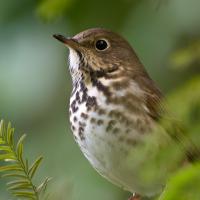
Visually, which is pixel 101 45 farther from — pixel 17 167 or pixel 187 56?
pixel 187 56

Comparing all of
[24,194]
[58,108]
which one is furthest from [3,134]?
[58,108]

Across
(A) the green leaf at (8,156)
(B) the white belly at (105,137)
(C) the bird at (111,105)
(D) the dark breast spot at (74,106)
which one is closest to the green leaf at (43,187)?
(A) the green leaf at (8,156)

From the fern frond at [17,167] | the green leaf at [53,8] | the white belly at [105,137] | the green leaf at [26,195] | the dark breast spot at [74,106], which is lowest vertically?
the white belly at [105,137]

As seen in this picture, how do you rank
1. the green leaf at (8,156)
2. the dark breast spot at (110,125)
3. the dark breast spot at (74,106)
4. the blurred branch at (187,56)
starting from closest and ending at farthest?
the blurred branch at (187,56) → the green leaf at (8,156) → the dark breast spot at (110,125) → the dark breast spot at (74,106)

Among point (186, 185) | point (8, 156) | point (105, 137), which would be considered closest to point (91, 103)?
point (105, 137)

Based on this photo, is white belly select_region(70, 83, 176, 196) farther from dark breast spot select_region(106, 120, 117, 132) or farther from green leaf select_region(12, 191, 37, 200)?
green leaf select_region(12, 191, 37, 200)

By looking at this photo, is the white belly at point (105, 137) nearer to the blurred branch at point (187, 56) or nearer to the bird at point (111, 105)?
the bird at point (111, 105)

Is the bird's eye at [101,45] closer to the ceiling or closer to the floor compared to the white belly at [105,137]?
closer to the ceiling

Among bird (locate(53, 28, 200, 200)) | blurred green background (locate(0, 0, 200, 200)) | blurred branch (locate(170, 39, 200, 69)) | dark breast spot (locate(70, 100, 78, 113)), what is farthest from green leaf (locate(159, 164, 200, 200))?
blurred green background (locate(0, 0, 200, 200))
